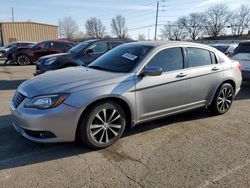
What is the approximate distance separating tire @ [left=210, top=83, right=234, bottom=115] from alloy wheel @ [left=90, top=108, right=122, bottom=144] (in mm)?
2405

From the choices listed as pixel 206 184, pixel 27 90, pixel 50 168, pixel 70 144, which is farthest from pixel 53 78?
pixel 206 184

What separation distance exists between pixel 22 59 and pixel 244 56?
517 inches

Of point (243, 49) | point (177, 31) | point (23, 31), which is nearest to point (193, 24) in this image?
point (177, 31)


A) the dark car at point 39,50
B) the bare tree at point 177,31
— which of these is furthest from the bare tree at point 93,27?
the dark car at point 39,50

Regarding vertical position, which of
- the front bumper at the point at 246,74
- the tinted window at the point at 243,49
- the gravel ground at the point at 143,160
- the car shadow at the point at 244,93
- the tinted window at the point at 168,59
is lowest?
the gravel ground at the point at 143,160

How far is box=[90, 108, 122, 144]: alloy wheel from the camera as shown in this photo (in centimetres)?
405

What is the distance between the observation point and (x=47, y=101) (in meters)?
3.79

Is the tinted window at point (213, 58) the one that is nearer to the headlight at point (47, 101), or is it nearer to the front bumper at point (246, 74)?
the headlight at point (47, 101)

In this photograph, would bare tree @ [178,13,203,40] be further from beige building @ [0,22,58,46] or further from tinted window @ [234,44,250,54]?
tinted window @ [234,44,250,54]

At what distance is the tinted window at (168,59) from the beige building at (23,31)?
50.0m

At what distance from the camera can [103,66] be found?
496 centimetres

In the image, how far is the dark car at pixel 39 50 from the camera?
54.5 ft

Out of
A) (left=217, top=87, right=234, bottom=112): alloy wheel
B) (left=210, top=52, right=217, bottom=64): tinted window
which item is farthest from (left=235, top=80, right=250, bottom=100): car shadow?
(left=210, top=52, right=217, bottom=64): tinted window

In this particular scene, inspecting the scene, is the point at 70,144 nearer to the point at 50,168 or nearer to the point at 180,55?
the point at 50,168
